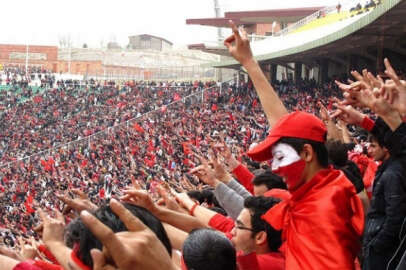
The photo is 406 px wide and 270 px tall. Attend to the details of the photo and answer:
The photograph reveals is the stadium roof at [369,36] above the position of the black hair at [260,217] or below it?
above

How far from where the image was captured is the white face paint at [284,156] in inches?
108

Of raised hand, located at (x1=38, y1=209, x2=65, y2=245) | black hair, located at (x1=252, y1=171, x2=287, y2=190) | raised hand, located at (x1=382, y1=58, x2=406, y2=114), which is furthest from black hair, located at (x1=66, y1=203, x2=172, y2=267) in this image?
black hair, located at (x1=252, y1=171, x2=287, y2=190)

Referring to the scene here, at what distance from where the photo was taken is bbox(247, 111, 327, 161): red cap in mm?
2764

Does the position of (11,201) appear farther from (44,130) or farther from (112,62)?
(112,62)

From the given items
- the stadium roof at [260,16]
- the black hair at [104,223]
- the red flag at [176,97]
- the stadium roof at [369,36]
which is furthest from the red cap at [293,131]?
the stadium roof at [260,16]

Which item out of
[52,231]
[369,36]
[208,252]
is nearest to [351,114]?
[208,252]

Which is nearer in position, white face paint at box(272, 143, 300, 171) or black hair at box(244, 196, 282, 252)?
white face paint at box(272, 143, 300, 171)

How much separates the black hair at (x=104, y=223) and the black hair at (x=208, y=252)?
0.65 ft

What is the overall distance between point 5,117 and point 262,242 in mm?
37302

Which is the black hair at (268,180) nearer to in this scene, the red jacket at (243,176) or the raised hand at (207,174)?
the raised hand at (207,174)

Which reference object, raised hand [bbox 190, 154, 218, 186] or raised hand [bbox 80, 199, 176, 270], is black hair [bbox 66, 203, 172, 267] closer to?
raised hand [bbox 80, 199, 176, 270]

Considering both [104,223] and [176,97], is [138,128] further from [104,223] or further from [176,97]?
[104,223]

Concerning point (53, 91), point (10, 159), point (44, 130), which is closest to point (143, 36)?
point (53, 91)

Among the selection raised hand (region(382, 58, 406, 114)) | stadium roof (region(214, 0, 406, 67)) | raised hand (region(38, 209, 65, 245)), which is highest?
stadium roof (region(214, 0, 406, 67))
